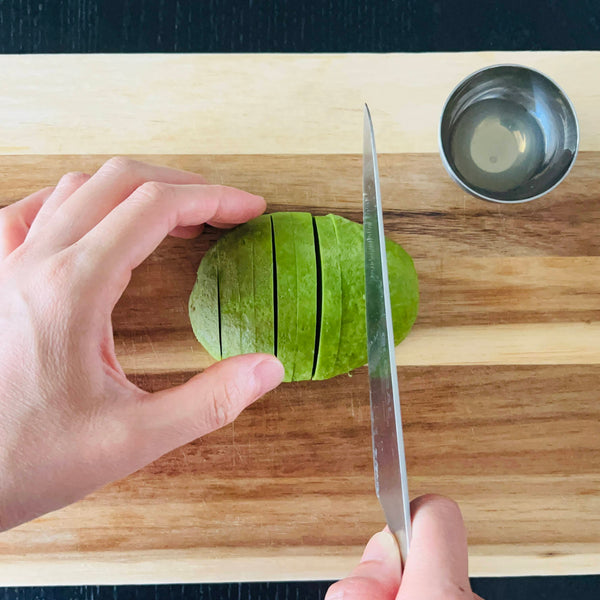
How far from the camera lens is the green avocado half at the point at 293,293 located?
5.36ft

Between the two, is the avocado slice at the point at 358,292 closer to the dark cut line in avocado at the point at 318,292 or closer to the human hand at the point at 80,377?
the dark cut line in avocado at the point at 318,292

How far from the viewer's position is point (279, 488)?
192 cm

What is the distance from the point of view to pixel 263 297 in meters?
1.63

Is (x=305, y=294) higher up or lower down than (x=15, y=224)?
lower down

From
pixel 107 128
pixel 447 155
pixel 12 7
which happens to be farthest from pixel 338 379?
pixel 12 7

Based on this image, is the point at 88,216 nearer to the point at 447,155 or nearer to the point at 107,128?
the point at 107,128

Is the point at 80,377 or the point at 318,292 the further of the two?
the point at 318,292

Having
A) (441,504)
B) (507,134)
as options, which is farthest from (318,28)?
(441,504)

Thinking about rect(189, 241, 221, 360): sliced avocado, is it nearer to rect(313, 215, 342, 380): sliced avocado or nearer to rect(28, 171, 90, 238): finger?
rect(313, 215, 342, 380): sliced avocado

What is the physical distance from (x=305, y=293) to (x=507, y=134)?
0.88 meters

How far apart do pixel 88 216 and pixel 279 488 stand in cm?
104

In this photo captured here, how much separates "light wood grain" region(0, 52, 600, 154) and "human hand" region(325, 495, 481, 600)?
1.14m

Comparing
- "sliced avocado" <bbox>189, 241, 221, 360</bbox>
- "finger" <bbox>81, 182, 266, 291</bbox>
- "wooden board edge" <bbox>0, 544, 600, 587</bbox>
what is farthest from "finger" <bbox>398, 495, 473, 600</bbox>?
"finger" <bbox>81, 182, 266, 291</bbox>

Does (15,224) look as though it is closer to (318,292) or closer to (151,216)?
(151,216)
